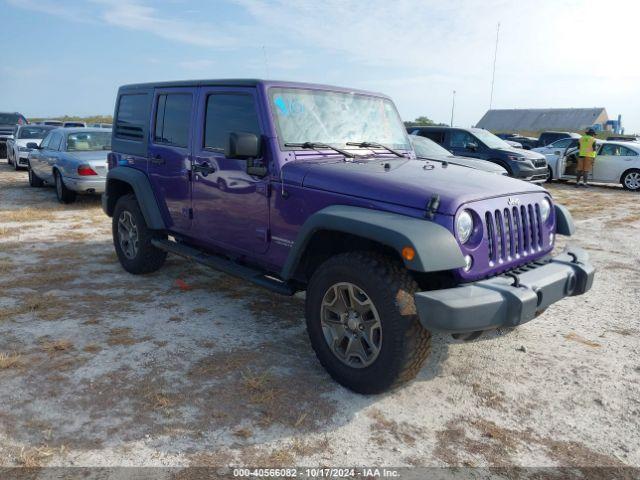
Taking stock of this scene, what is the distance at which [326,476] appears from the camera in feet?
8.43

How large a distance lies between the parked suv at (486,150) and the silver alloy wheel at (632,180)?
3.04 meters

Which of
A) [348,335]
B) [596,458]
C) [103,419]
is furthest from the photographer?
[348,335]

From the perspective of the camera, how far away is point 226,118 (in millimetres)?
4328

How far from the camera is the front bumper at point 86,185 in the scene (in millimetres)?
9859

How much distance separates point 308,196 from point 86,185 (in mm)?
7663

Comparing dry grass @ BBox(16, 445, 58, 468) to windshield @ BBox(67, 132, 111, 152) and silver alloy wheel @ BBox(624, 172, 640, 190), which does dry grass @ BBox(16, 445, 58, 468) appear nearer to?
windshield @ BBox(67, 132, 111, 152)

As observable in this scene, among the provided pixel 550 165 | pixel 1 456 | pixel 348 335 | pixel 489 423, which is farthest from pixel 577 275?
pixel 550 165

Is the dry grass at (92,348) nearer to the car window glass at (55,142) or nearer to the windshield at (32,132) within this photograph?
the car window glass at (55,142)

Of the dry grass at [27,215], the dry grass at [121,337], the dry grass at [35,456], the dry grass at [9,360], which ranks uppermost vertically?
the dry grass at [27,215]

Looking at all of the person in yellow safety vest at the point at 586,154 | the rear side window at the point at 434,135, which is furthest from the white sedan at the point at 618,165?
the rear side window at the point at 434,135

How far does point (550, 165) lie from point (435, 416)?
49.7ft

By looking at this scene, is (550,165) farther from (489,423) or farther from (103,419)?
(103,419)

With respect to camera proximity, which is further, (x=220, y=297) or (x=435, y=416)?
(x=220, y=297)

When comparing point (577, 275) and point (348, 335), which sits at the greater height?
point (577, 275)
